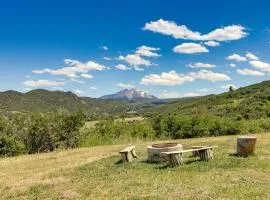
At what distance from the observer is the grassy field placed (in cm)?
1046

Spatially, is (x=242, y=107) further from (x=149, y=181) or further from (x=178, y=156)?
(x=149, y=181)

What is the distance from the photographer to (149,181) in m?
12.1

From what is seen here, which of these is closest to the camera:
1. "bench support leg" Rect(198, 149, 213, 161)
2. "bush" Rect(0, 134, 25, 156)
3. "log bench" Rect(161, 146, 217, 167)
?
"log bench" Rect(161, 146, 217, 167)

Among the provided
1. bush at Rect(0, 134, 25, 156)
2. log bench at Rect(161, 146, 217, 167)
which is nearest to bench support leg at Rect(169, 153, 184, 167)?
log bench at Rect(161, 146, 217, 167)

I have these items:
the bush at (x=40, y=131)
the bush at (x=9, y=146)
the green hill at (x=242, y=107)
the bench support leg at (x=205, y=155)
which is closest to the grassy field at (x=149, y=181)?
the bench support leg at (x=205, y=155)

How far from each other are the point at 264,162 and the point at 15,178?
32.8 feet

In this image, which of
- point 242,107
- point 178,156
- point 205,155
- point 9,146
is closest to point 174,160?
point 178,156

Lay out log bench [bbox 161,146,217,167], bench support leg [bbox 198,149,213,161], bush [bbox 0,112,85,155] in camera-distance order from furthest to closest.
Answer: bush [bbox 0,112,85,155]
bench support leg [bbox 198,149,213,161]
log bench [bbox 161,146,217,167]

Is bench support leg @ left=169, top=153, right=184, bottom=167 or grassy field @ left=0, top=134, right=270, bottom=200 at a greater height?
bench support leg @ left=169, top=153, right=184, bottom=167

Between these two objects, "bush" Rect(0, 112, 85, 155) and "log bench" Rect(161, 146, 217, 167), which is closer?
"log bench" Rect(161, 146, 217, 167)

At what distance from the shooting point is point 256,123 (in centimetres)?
3472

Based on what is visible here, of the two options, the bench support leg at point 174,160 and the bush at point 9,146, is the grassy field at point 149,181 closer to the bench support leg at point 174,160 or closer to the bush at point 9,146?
the bench support leg at point 174,160

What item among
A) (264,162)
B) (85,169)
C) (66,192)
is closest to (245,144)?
(264,162)

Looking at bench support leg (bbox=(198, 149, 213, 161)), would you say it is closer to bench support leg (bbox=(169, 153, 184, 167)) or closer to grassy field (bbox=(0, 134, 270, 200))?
grassy field (bbox=(0, 134, 270, 200))
